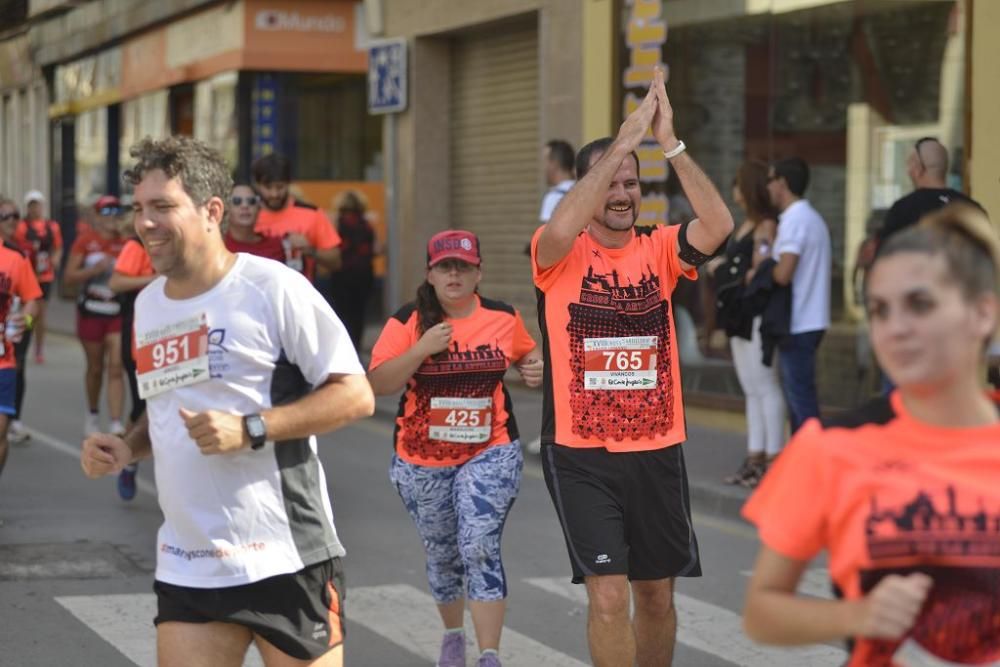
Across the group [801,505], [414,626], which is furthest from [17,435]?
[801,505]

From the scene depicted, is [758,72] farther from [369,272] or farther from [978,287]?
[978,287]

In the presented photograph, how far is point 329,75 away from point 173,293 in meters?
21.1

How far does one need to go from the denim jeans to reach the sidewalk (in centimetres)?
60

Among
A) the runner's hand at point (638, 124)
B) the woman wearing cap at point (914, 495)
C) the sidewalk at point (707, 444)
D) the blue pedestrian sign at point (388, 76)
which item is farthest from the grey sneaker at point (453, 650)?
the blue pedestrian sign at point (388, 76)

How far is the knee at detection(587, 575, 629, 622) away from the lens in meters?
5.37

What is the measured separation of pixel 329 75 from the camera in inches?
982

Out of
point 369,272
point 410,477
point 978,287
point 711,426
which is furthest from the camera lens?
point 369,272

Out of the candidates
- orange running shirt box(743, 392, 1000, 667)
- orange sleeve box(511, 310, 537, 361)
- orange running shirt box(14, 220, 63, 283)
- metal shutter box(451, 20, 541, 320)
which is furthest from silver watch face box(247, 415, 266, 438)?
orange running shirt box(14, 220, 63, 283)

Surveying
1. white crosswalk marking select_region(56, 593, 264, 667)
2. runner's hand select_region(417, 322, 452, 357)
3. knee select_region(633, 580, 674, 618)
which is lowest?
white crosswalk marking select_region(56, 593, 264, 667)

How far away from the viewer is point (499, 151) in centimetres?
1808

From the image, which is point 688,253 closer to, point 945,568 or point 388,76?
point 945,568

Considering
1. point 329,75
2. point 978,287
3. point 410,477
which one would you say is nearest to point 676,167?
point 410,477

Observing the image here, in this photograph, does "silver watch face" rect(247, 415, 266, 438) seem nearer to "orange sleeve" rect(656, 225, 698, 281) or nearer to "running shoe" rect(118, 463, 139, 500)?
"orange sleeve" rect(656, 225, 698, 281)

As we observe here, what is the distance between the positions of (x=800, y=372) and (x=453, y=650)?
4.42 meters
